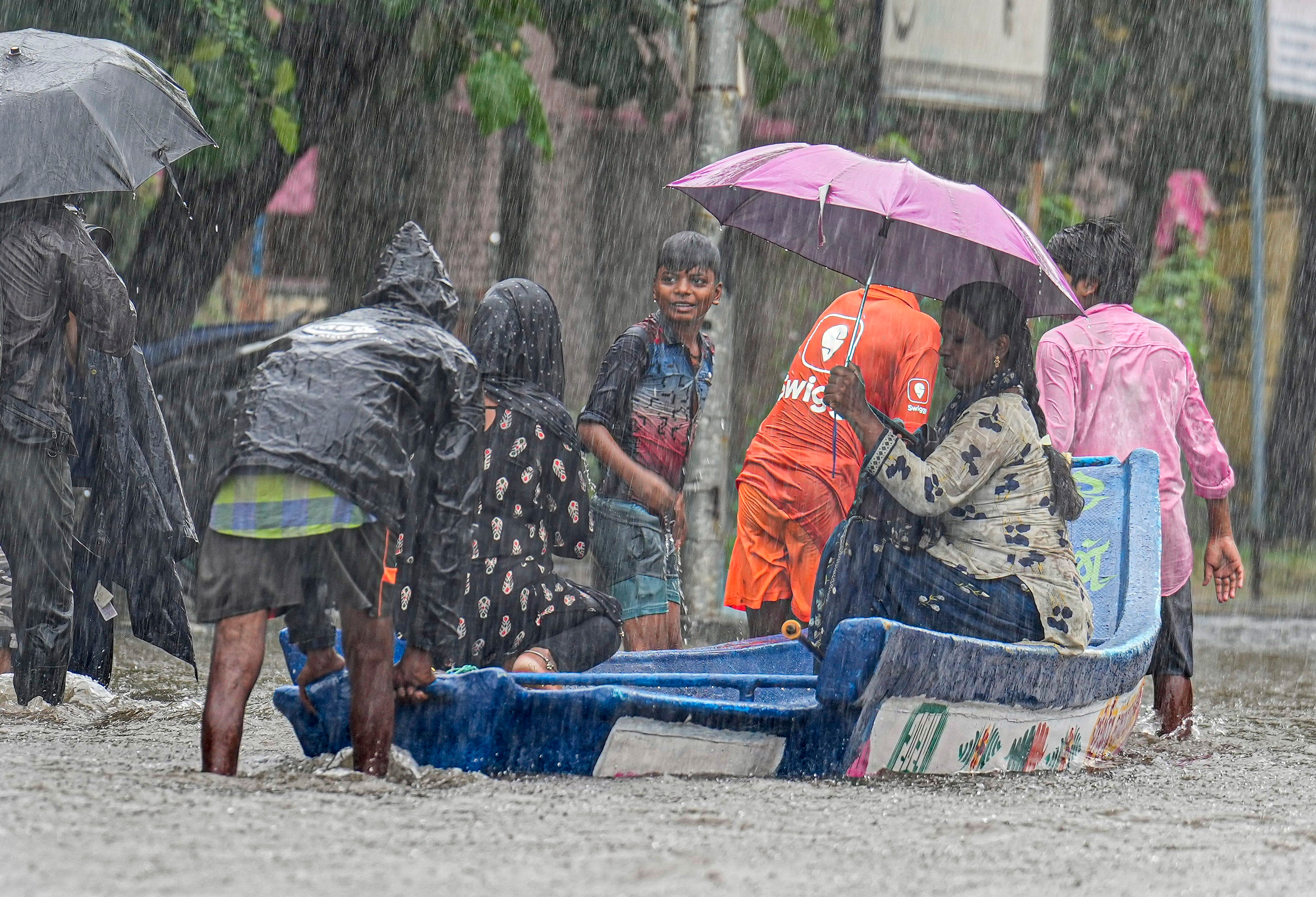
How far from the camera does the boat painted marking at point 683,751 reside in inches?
188

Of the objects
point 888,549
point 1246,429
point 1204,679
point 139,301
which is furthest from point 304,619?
point 1246,429

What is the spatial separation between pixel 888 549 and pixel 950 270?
1.05 metres

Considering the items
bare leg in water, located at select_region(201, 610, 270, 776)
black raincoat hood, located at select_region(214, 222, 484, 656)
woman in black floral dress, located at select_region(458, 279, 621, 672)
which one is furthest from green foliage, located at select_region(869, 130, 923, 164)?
bare leg in water, located at select_region(201, 610, 270, 776)

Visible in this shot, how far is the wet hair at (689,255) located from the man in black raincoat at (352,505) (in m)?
1.72

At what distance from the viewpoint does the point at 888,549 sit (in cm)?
536

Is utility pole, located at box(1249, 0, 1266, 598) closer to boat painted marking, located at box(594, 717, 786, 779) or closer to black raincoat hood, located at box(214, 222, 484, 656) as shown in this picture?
boat painted marking, located at box(594, 717, 786, 779)

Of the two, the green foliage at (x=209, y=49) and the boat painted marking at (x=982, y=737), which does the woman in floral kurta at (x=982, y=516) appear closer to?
the boat painted marking at (x=982, y=737)

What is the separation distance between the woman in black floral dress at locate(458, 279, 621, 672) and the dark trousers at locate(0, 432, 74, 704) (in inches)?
61.8

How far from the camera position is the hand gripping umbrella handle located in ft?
18.6

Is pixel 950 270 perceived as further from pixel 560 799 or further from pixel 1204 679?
pixel 1204 679

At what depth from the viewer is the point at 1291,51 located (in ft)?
40.8

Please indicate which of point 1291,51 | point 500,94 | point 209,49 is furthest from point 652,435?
point 1291,51

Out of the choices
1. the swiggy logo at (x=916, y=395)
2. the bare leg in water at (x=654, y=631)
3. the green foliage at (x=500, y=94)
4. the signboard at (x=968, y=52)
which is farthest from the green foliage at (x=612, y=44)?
the bare leg in water at (x=654, y=631)

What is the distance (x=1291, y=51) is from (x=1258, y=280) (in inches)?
64.8
